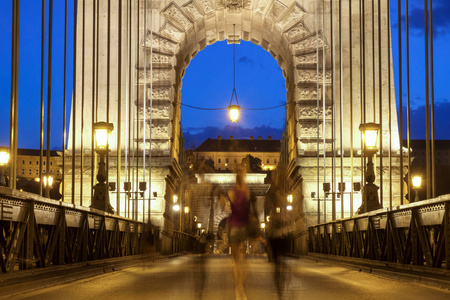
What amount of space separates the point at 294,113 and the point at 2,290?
82.7 ft

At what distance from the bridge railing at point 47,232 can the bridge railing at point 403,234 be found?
5308mm

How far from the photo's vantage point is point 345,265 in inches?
693

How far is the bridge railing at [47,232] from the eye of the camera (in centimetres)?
938

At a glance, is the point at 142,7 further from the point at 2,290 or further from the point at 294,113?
the point at 2,290

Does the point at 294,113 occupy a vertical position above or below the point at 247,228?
above

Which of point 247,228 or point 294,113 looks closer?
point 247,228

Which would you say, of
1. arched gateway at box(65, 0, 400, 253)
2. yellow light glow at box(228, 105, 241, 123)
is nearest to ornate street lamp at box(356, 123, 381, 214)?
arched gateway at box(65, 0, 400, 253)

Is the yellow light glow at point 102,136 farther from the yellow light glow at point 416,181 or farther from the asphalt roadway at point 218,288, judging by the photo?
the yellow light glow at point 416,181

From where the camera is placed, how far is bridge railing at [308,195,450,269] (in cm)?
1061

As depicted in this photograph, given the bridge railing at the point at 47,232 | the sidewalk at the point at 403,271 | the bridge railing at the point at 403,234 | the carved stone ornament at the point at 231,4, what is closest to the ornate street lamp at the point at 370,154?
the bridge railing at the point at 403,234

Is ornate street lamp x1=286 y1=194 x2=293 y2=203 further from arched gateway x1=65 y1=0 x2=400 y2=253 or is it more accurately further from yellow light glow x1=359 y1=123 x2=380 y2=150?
yellow light glow x1=359 y1=123 x2=380 y2=150

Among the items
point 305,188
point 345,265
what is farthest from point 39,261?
point 305,188

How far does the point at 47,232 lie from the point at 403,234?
5963 mm

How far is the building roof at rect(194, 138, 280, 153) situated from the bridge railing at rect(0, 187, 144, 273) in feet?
467
